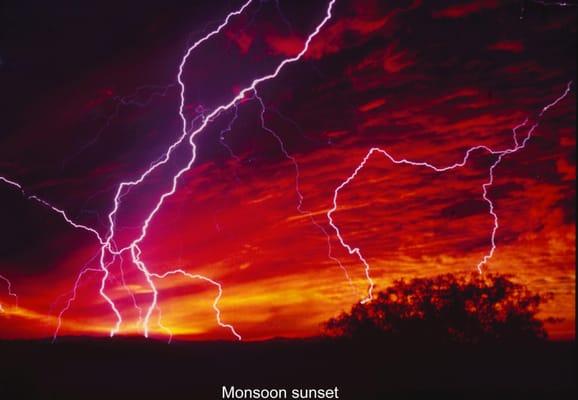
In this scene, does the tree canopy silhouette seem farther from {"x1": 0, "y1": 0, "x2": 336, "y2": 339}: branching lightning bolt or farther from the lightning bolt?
{"x1": 0, "y1": 0, "x2": 336, "y2": 339}: branching lightning bolt

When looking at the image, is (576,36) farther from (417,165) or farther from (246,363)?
(246,363)

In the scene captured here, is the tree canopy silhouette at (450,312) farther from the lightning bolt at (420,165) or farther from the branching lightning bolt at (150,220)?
the branching lightning bolt at (150,220)

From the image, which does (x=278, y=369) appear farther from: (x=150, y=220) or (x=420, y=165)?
(x=420, y=165)

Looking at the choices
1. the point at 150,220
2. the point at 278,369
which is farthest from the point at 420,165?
the point at 150,220

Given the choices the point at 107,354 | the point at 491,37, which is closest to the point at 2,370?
the point at 107,354

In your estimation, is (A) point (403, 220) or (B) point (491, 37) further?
(A) point (403, 220)

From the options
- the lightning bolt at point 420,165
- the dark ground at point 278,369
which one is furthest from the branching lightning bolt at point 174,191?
the dark ground at point 278,369
